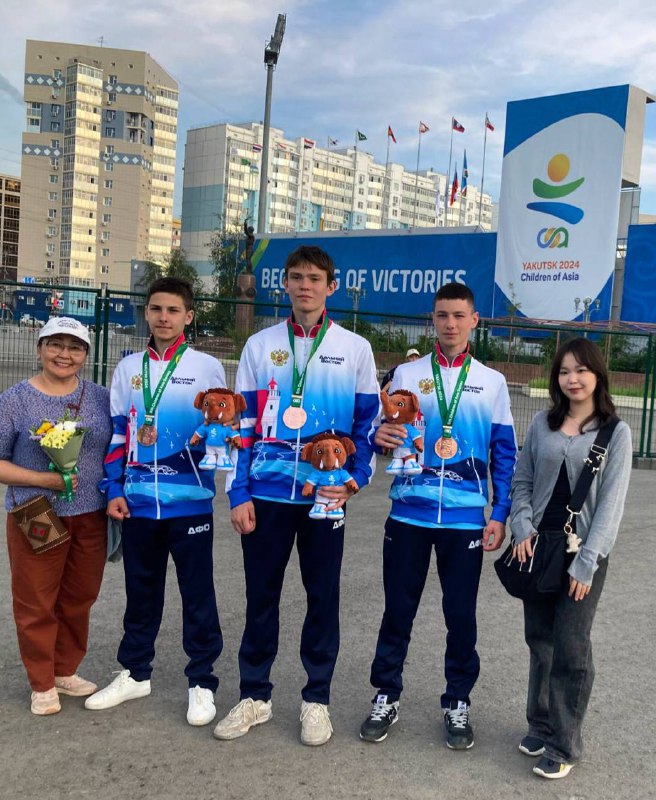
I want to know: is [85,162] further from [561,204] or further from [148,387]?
[148,387]

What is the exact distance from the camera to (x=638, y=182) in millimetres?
37156

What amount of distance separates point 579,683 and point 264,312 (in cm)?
870

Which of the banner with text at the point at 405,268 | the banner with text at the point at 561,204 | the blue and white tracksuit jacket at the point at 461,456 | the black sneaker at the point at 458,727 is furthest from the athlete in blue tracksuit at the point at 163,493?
the banner with text at the point at 405,268

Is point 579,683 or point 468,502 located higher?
point 468,502

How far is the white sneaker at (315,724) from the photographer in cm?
342

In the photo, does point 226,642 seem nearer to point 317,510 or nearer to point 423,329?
point 317,510

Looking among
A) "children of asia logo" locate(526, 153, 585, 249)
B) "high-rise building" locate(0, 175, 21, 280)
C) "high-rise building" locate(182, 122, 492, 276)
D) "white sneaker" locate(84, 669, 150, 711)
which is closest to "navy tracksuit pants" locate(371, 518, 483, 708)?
"white sneaker" locate(84, 669, 150, 711)

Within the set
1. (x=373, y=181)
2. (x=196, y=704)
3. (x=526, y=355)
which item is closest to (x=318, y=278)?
(x=196, y=704)

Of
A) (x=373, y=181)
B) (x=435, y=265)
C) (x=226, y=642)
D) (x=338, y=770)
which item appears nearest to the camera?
(x=338, y=770)

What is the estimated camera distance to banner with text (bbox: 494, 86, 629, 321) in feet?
114

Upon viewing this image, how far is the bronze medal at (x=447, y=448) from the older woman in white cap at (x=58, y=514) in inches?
64.8

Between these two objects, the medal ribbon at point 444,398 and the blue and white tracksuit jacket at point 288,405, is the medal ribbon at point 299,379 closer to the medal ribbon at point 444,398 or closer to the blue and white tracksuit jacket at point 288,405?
the blue and white tracksuit jacket at point 288,405

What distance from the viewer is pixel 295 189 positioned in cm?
12444

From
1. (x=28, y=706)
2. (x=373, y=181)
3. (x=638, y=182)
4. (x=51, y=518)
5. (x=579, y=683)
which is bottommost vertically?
(x=28, y=706)
